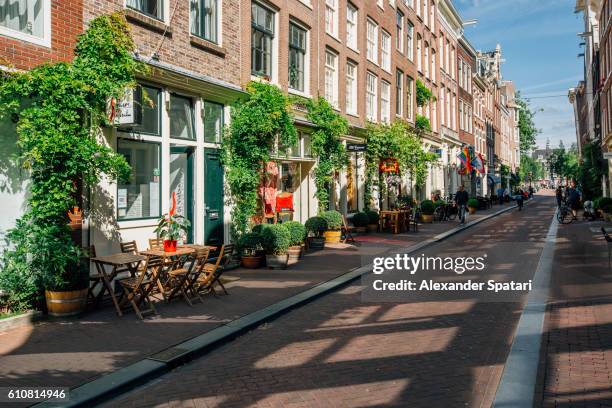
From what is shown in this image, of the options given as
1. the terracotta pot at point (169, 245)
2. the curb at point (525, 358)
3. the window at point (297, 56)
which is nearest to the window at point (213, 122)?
the terracotta pot at point (169, 245)

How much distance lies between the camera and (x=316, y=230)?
593 inches

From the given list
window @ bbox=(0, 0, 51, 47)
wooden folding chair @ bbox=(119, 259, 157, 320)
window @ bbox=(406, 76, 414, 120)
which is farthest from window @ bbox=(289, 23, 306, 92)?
window @ bbox=(406, 76, 414, 120)

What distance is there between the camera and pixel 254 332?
6.83m

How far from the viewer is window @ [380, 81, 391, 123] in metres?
23.2

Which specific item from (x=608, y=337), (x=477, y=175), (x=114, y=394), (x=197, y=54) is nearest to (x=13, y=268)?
(x=114, y=394)

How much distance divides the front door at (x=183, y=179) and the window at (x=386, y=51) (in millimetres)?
14774

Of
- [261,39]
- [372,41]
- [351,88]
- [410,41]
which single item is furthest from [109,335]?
[410,41]

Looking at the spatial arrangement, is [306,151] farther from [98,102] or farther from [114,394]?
[114,394]

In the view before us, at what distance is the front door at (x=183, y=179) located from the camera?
10703 mm

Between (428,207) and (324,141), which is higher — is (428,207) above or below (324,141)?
below

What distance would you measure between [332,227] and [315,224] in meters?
→ 0.91

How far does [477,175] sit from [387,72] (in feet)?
95.1

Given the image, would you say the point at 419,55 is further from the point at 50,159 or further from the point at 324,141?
the point at 50,159

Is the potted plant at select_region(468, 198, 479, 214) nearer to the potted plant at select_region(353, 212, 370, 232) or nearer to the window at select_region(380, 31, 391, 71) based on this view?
the window at select_region(380, 31, 391, 71)
